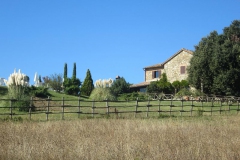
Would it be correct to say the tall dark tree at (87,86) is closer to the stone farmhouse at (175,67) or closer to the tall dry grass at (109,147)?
the stone farmhouse at (175,67)

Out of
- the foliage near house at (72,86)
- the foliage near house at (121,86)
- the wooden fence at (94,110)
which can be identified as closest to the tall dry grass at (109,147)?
the wooden fence at (94,110)

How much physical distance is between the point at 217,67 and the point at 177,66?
1110 centimetres

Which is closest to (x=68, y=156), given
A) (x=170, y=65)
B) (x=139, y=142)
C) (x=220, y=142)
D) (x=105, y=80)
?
(x=139, y=142)

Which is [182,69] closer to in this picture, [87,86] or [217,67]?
[217,67]

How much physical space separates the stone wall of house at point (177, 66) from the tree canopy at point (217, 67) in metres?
6.61

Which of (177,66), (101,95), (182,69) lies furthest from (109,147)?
(177,66)

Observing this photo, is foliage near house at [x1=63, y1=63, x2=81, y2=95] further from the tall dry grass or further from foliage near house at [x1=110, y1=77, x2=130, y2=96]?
the tall dry grass

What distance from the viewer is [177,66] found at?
156 ft

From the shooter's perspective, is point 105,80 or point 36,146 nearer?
point 36,146

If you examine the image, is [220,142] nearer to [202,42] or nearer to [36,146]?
[36,146]

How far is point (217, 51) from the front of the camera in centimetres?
3716

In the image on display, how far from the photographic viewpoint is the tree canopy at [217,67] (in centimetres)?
3647

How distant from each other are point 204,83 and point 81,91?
1662 cm

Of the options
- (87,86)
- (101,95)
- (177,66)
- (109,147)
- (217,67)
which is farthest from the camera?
(177,66)
